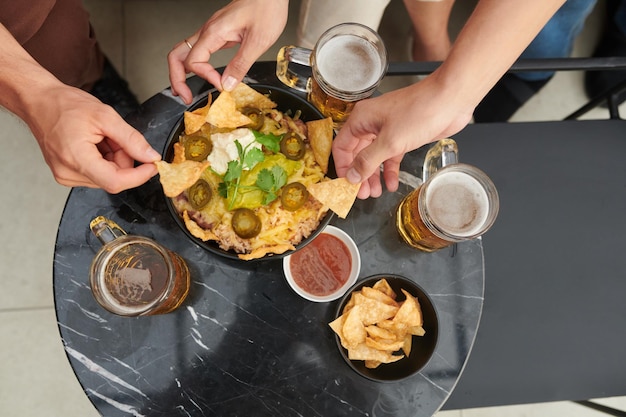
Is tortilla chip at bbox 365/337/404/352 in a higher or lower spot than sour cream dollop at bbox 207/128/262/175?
lower

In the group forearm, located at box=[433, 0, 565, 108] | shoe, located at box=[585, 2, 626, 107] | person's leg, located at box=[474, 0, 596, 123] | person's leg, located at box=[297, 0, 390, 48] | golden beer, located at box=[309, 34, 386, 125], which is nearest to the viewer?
forearm, located at box=[433, 0, 565, 108]

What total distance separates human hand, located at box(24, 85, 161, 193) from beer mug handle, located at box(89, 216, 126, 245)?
5.0 inches

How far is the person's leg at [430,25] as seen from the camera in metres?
1.91

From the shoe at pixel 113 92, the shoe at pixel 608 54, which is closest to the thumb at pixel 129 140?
the shoe at pixel 113 92

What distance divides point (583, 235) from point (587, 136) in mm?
337

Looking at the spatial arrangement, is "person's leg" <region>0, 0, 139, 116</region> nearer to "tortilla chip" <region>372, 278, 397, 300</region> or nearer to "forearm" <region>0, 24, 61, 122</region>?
"forearm" <region>0, 24, 61, 122</region>

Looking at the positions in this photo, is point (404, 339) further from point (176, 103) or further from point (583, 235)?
point (176, 103)

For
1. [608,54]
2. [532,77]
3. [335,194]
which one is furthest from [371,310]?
[608,54]

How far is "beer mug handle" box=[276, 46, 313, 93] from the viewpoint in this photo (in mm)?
1319

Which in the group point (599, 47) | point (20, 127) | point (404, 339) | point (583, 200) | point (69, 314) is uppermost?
point (599, 47)

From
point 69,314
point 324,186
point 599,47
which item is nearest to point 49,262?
point 69,314

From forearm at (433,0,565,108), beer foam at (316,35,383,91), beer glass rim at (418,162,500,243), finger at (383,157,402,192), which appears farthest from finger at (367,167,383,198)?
forearm at (433,0,565,108)

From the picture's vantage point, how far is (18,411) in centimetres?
202

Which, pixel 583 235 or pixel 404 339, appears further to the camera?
pixel 583 235
